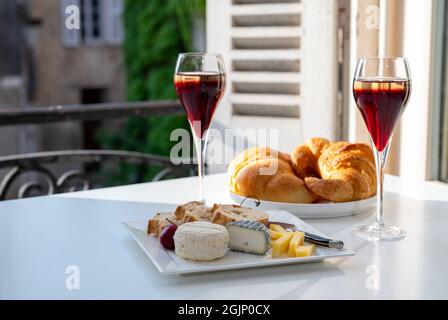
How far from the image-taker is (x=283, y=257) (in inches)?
37.8

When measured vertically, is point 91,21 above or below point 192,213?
above

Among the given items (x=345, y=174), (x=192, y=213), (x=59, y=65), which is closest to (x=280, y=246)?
(x=192, y=213)

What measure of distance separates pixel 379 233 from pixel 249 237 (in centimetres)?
26

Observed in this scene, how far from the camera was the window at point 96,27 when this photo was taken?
11.3 meters

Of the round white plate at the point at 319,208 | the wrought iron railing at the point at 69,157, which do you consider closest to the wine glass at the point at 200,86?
the round white plate at the point at 319,208

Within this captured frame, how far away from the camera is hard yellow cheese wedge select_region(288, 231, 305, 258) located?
965 mm

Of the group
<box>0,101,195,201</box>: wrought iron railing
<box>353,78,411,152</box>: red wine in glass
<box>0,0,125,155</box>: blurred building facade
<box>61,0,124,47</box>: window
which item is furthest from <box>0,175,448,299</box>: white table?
<box>61,0,124,47</box>: window

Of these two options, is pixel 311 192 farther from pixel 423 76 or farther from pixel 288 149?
pixel 288 149

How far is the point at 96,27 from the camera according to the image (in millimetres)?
11500

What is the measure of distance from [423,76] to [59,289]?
51.9 inches

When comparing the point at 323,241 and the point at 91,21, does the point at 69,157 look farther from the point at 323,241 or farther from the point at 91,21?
the point at 91,21

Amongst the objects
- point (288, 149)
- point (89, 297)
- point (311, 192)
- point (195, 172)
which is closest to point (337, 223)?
point (311, 192)

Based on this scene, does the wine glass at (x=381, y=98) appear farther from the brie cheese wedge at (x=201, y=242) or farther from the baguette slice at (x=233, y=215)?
the brie cheese wedge at (x=201, y=242)

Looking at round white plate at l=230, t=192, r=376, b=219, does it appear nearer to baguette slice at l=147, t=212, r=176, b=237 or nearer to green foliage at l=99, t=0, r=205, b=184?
baguette slice at l=147, t=212, r=176, b=237
